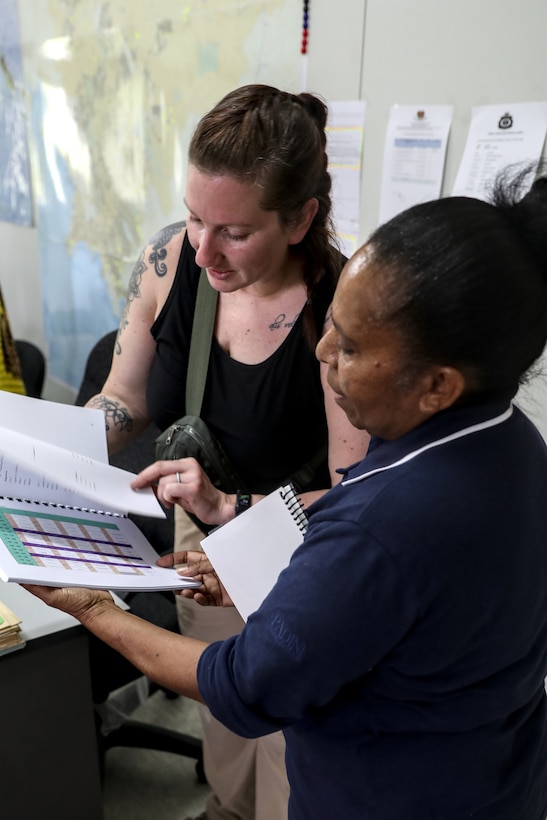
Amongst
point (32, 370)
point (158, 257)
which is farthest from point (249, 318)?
point (32, 370)

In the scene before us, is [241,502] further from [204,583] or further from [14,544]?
[14,544]

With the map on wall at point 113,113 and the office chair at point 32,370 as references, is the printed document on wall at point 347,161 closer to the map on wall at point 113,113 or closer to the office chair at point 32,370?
the map on wall at point 113,113

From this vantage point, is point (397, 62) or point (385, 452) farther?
point (397, 62)

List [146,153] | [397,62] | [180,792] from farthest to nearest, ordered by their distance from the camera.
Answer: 1. [146,153]
2. [180,792]
3. [397,62]

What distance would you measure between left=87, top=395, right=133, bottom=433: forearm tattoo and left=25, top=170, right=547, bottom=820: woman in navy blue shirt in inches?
26.3

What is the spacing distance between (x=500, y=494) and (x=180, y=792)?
5.32 feet

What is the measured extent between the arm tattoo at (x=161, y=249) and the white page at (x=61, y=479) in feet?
1.24

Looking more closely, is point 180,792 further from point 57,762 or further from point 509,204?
point 509,204

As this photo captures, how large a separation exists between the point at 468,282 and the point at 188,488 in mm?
622

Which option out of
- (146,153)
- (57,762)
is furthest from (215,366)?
(146,153)

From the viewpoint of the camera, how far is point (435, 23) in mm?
1396

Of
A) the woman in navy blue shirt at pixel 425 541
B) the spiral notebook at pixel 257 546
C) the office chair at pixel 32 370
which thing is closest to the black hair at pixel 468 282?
the woman in navy blue shirt at pixel 425 541

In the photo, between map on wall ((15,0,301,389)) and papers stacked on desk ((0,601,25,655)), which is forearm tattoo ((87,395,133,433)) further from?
map on wall ((15,0,301,389))

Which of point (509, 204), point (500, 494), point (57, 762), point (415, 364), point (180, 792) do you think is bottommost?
point (180, 792)
